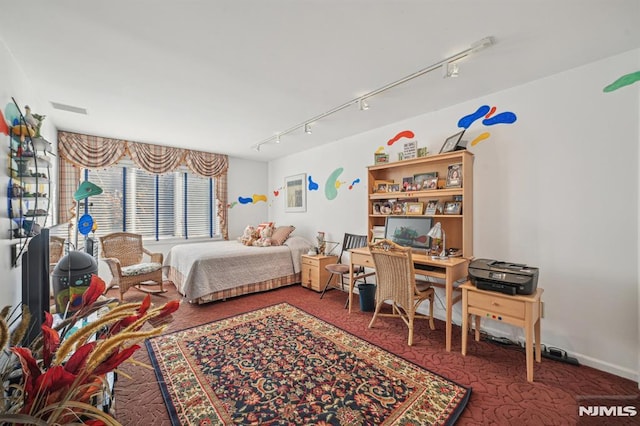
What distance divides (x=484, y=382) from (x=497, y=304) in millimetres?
578

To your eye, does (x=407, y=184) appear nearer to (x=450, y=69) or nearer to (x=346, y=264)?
(x=450, y=69)

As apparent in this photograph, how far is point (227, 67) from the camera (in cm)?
226

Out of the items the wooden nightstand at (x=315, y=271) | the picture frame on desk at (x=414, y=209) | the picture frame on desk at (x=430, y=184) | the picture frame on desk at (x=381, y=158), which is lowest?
the wooden nightstand at (x=315, y=271)

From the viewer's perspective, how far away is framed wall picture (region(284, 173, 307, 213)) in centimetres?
513

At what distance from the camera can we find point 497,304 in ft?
7.02

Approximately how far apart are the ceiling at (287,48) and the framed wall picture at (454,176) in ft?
2.40

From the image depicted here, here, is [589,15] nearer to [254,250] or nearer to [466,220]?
[466,220]

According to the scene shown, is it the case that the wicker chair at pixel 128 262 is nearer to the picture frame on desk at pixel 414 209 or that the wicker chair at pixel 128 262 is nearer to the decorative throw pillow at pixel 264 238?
the decorative throw pillow at pixel 264 238

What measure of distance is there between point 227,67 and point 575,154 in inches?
119

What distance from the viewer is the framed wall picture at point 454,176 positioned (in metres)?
2.80

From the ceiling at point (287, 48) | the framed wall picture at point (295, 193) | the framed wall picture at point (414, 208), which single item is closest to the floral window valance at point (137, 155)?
the ceiling at point (287, 48)

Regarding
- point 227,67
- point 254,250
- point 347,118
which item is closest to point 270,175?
point 254,250

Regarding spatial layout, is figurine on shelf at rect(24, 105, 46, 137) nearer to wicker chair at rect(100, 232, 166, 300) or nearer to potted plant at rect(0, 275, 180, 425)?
wicker chair at rect(100, 232, 166, 300)

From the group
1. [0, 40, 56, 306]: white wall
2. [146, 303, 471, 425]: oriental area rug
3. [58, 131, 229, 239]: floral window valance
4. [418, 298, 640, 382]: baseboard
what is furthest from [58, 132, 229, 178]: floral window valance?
[418, 298, 640, 382]: baseboard
